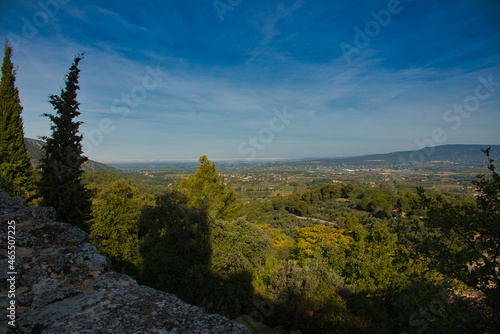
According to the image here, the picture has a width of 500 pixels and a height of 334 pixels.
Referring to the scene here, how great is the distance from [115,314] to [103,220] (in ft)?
52.2

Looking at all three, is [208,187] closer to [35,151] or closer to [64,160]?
[64,160]

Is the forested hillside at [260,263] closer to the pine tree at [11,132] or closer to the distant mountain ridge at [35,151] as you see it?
Answer: the distant mountain ridge at [35,151]

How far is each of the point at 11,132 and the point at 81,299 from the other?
2009cm

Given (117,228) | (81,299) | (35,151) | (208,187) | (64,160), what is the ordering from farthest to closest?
(35,151) < (208,187) < (117,228) < (64,160) < (81,299)

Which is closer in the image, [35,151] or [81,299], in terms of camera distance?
[81,299]

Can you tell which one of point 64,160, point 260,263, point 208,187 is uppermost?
point 64,160

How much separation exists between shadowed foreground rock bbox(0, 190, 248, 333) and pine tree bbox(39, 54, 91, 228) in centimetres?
A: 1003

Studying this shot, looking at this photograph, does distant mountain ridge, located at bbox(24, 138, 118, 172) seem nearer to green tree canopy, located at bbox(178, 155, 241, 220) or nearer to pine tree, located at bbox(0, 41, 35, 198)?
pine tree, located at bbox(0, 41, 35, 198)

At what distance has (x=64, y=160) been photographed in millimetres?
11578

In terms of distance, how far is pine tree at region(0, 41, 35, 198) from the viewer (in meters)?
14.7

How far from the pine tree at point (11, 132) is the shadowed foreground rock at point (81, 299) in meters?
16.7

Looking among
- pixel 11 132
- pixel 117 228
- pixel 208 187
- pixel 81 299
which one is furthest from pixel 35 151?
pixel 81 299

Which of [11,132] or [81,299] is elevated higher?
[11,132]

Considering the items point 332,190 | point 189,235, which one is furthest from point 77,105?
A: point 332,190
